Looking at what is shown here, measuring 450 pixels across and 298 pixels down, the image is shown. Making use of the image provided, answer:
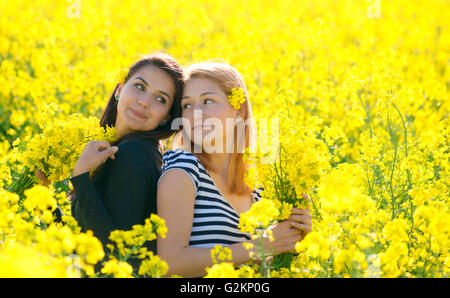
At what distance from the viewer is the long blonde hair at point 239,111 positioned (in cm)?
298

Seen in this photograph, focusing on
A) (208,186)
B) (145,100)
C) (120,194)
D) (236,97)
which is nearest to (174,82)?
(145,100)

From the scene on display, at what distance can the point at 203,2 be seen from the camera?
37.8ft

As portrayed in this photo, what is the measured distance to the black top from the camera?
2.59m

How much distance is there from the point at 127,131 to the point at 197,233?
2.44 feet

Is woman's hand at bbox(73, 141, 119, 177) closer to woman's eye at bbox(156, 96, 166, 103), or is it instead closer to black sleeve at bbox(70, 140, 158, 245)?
black sleeve at bbox(70, 140, 158, 245)

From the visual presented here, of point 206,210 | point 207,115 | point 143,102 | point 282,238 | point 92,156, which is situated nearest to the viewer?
point 282,238

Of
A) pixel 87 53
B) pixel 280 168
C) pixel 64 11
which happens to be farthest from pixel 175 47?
pixel 280 168

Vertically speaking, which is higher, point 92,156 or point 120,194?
point 92,156

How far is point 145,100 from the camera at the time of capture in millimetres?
3008

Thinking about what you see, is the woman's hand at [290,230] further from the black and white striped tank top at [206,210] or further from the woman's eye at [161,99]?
the woman's eye at [161,99]

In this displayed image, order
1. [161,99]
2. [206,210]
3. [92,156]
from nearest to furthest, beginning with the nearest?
[92,156]
[206,210]
[161,99]

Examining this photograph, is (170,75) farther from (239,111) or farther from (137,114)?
(239,111)

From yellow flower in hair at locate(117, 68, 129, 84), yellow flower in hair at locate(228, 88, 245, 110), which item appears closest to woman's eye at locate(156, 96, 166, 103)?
yellow flower in hair at locate(117, 68, 129, 84)

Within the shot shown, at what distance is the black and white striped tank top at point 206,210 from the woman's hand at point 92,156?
0.29 m
